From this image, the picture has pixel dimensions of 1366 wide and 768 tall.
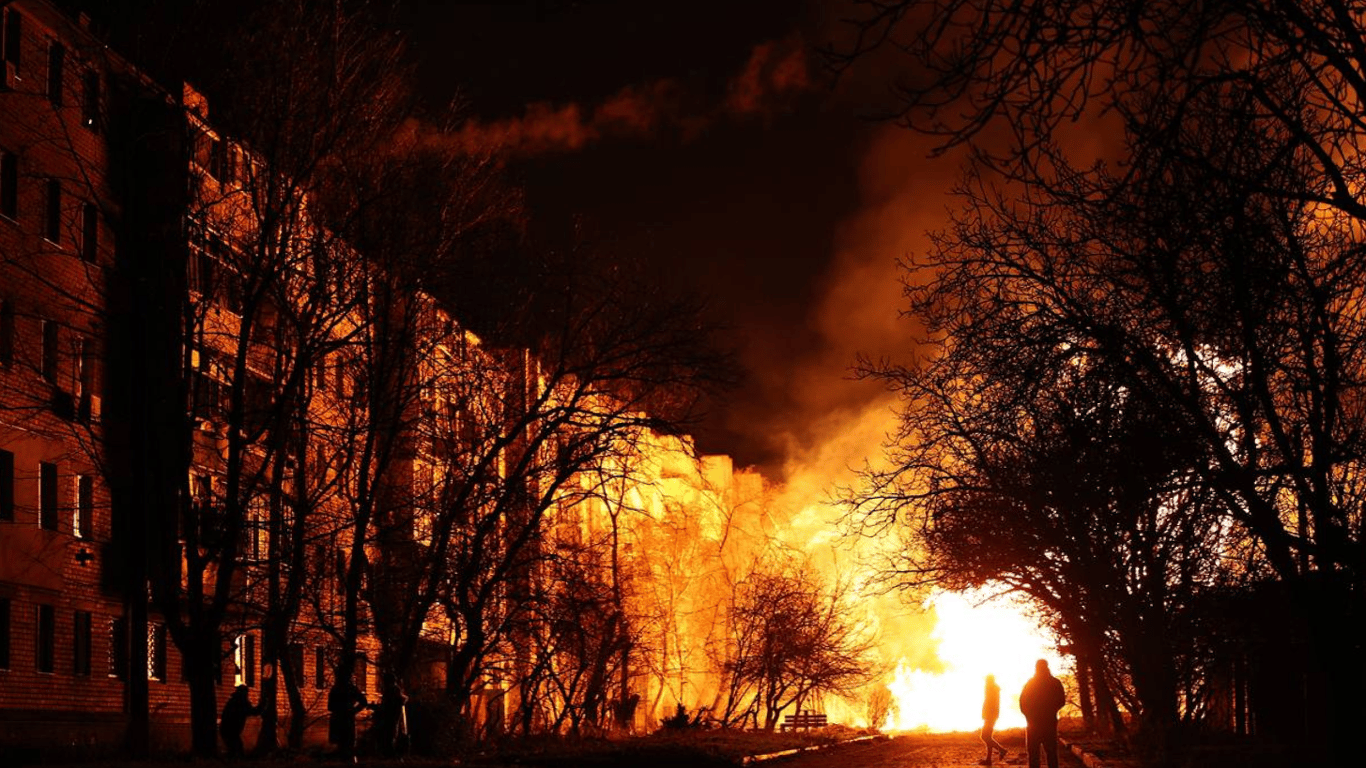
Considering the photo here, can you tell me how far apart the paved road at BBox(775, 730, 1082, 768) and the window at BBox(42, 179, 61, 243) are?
17365mm

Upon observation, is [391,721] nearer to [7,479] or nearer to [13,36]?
[7,479]

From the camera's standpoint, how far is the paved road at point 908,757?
32.0 metres

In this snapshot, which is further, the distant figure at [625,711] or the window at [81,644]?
the distant figure at [625,711]

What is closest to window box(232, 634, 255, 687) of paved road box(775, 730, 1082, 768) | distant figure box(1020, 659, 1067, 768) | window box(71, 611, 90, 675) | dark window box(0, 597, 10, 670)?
window box(71, 611, 90, 675)

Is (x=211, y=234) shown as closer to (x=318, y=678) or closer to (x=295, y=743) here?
(x=295, y=743)

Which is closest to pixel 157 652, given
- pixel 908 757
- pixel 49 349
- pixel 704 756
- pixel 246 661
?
pixel 246 661

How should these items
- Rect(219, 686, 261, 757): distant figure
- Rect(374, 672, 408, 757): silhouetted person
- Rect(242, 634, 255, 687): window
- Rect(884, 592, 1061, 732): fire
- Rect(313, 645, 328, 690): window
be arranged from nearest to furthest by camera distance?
1. Rect(219, 686, 261, 757): distant figure
2. Rect(374, 672, 408, 757): silhouetted person
3. Rect(242, 634, 255, 687): window
4. Rect(313, 645, 328, 690): window
5. Rect(884, 592, 1061, 732): fire

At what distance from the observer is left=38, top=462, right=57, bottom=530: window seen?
111 ft

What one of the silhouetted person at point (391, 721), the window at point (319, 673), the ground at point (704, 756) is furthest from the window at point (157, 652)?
the silhouetted person at point (391, 721)

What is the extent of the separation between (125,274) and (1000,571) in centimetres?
2038

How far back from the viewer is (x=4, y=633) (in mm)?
32125

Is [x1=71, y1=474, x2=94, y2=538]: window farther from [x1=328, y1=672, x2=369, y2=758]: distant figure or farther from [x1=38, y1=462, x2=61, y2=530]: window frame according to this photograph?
[x1=328, y1=672, x2=369, y2=758]: distant figure

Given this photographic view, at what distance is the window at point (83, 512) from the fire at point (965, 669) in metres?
21.2

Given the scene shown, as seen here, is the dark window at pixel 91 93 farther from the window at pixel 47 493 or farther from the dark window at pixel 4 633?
the window at pixel 47 493
